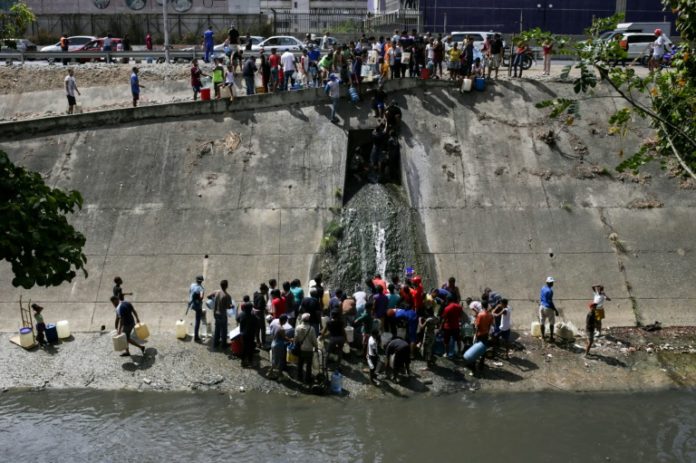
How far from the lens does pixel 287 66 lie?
21938 mm

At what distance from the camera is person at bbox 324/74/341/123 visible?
20875 millimetres

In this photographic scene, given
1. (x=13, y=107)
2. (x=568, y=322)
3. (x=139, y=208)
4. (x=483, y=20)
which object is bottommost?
(x=568, y=322)

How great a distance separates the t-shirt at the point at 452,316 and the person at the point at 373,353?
152 cm

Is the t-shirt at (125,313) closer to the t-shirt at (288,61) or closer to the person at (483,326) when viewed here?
the person at (483,326)

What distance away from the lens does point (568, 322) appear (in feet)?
53.3

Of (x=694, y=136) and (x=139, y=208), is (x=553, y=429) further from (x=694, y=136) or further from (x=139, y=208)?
(x=139, y=208)

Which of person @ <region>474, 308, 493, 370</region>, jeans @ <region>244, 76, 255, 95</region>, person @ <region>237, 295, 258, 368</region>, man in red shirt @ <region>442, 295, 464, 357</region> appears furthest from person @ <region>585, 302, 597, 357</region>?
jeans @ <region>244, 76, 255, 95</region>

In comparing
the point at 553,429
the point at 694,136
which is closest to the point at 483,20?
the point at 694,136

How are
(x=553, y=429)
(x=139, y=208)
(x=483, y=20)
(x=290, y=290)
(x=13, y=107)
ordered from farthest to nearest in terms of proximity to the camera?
(x=483, y=20)
(x=13, y=107)
(x=139, y=208)
(x=290, y=290)
(x=553, y=429)

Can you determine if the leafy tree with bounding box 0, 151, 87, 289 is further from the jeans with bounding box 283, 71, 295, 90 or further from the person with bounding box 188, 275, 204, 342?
the jeans with bounding box 283, 71, 295, 90

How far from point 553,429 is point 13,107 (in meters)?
20.6

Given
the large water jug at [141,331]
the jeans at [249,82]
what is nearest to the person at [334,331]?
the large water jug at [141,331]

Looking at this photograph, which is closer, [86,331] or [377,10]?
[86,331]

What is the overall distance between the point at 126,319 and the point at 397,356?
5.60 m
